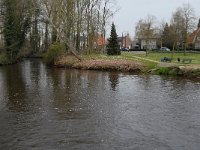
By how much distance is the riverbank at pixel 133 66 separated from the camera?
1383 inches

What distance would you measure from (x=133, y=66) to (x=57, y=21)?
676 inches

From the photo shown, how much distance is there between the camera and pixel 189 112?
18172 millimetres

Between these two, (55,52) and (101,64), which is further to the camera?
(55,52)

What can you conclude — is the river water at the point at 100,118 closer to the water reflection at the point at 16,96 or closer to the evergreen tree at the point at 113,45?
the water reflection at the point at 16,96

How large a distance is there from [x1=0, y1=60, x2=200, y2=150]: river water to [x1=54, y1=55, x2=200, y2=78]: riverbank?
7978 millimetres

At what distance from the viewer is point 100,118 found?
1689cm

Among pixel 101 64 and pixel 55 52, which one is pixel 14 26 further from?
pixel 101 64

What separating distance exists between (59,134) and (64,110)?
4.45 m

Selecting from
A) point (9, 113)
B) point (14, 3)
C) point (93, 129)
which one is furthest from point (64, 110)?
point (14, 3)

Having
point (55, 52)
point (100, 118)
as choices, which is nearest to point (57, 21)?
point (55, 52)

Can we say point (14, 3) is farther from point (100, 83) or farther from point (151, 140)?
point (151, 140)

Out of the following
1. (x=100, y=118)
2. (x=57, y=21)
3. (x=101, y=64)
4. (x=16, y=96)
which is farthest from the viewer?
(x=57, y=21)

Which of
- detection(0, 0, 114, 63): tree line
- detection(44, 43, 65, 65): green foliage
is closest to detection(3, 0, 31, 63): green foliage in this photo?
detection(0, 0, 114, 63): tree line

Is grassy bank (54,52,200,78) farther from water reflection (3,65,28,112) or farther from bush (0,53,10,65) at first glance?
water reflection (3,65,28,112)
